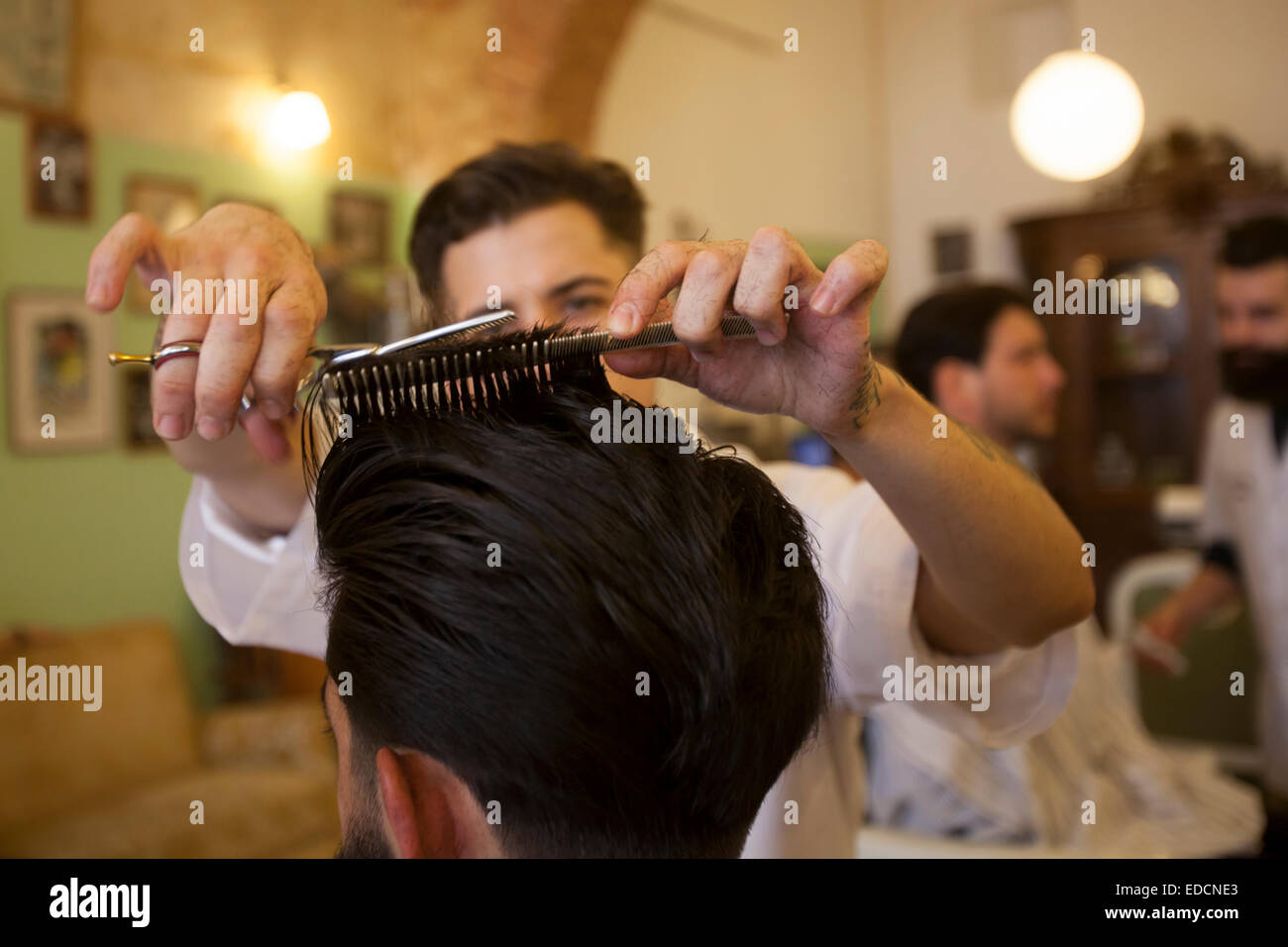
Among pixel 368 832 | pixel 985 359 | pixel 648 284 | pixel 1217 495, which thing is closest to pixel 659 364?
pixel 648 284

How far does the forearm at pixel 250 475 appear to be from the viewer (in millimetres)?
938

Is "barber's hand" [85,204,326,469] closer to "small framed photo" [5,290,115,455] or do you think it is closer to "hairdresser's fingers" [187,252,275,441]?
"hairdresser's fingers" [187,252,275,441]

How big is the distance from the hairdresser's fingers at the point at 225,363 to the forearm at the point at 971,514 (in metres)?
0.37

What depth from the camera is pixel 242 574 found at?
3.49 feet

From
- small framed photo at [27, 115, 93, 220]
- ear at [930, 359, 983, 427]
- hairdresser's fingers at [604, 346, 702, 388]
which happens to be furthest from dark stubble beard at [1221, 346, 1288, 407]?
small framed photo at [27, 115, 93, 220]

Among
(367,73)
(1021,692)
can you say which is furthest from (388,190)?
(1021,692)

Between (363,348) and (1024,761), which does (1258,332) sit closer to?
(1024,761)

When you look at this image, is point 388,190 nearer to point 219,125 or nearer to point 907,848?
point 219,125

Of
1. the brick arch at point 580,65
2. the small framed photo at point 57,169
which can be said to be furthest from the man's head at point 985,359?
the small framed photo at point 57,169

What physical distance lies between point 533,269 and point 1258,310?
6.18ft

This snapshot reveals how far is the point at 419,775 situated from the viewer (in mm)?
617

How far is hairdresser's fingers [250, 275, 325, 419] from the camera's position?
0.66 m

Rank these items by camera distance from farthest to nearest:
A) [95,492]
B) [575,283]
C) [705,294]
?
1. [95,492]
2. [575,283]
3. [705,294]

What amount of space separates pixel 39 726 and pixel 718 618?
2754mm
